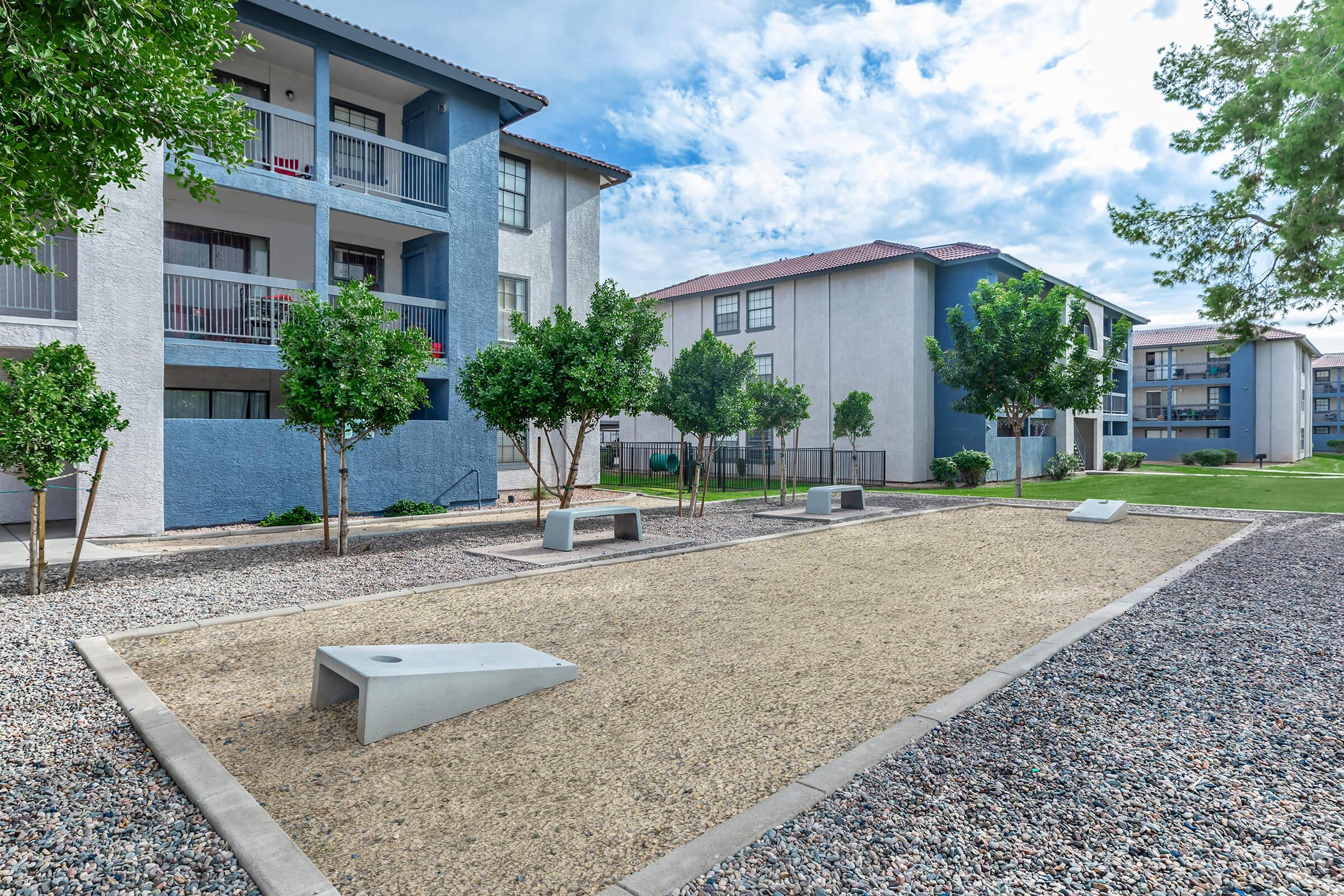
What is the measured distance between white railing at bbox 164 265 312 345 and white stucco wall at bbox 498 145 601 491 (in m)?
5.96

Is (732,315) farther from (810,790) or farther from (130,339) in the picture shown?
(810,790)

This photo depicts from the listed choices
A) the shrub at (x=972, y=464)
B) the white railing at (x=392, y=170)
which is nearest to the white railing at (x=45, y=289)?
the white railing at (x=392, y=170)

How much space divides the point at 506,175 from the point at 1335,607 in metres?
18.4

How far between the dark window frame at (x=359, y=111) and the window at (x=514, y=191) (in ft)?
9.66

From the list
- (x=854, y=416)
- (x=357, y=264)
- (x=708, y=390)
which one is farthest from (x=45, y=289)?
(x=854, y=416)

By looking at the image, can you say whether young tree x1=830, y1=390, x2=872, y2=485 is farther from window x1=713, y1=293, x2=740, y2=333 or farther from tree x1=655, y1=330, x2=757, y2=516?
window x1=713, y1=293, x2=740, y2=333

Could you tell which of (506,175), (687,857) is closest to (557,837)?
(687,857)

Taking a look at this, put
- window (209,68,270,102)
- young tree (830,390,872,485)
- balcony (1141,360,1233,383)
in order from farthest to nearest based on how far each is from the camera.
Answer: balcony (1141,360,1233,383) → young tree (830,390,872,485) → window (209,68,270,102)

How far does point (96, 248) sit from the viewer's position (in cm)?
1160

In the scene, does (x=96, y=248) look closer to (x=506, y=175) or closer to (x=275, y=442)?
(x=275, y=442)

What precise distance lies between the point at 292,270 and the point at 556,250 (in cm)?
674

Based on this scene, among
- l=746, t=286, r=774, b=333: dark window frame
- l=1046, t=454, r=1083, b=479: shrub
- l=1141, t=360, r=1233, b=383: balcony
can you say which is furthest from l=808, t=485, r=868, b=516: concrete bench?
l=1141, t=360, r=1233, b=383: balcony

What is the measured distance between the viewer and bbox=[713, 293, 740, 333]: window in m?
32.3

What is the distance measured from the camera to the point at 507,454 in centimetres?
1894
